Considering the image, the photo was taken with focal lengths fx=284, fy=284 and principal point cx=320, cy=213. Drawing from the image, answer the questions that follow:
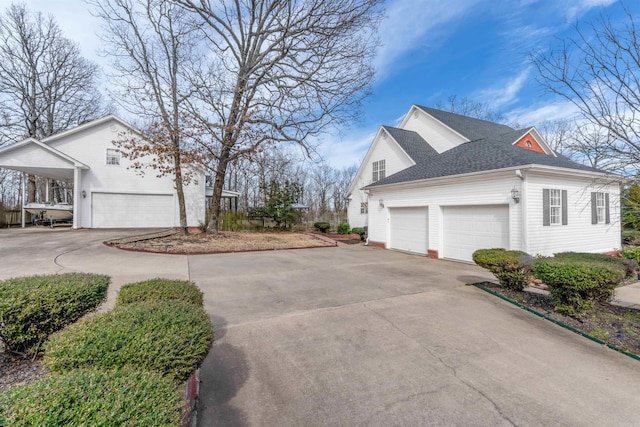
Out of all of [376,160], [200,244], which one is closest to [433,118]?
[376,160]

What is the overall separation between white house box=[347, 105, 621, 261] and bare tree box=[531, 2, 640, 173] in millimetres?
2725

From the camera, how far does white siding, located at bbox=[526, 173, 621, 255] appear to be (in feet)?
27.6

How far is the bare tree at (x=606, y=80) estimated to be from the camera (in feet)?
12.3

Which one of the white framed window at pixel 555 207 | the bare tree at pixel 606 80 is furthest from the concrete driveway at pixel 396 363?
the white framed window at pixel 555 207

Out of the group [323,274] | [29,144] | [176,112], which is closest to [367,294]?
[323,274]

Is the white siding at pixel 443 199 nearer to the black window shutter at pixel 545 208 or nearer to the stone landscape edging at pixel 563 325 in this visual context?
the black window shutter at pixel 545 208

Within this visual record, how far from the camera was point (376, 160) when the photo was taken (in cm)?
1852

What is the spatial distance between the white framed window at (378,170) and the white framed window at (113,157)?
15.8 meters

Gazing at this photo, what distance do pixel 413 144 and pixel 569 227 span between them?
371 inches

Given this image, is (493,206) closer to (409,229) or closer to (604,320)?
(409,229)

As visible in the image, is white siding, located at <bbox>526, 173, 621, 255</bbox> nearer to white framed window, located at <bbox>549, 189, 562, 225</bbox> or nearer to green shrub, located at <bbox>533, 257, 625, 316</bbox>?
white framed window, located at <bbox>549, 189, 562, 225</bbox>

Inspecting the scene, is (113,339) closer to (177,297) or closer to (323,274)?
(177,297)

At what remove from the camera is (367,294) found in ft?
18.5

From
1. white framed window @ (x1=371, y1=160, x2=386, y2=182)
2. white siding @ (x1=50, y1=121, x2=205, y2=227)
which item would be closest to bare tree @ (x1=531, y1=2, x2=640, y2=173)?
white framed window @ (x1=371, y1=160, x2=386, y2=182)
